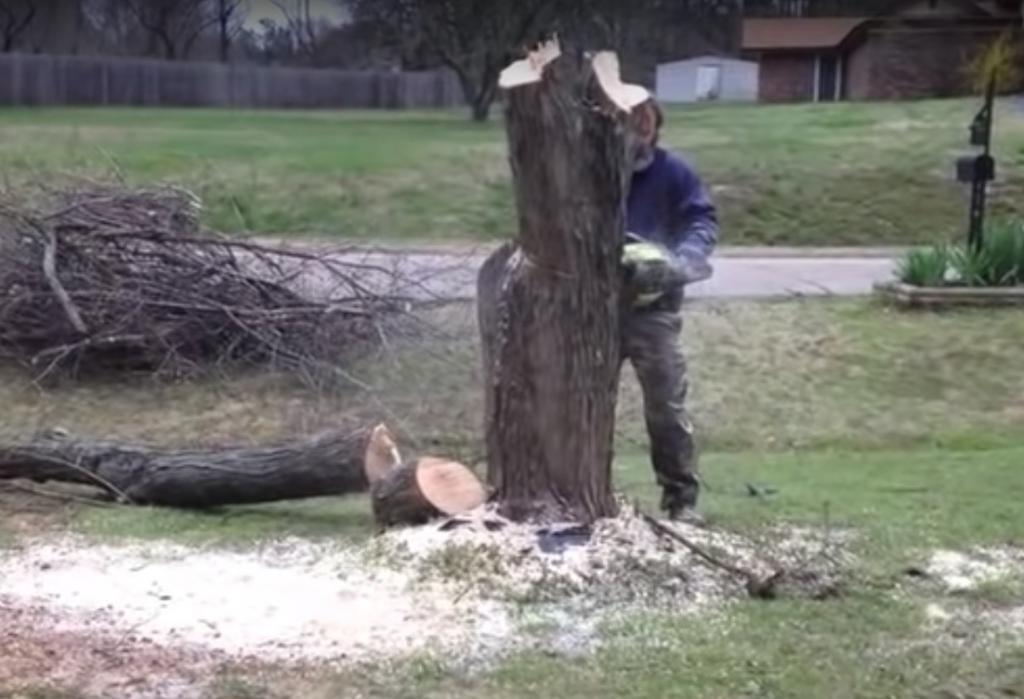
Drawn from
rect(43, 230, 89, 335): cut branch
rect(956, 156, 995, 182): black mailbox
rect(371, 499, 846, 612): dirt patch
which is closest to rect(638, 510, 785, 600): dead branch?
rect(371, 499, 846, 612): dirt patch

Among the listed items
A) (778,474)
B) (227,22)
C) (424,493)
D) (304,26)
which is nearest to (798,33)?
(304,26)

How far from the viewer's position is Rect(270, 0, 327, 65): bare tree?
4975 centimetres

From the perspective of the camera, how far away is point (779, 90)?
4409cm

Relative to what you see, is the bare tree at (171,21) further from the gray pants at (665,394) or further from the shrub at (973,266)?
the gray pants at (665,394)

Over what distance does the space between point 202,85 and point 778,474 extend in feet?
122

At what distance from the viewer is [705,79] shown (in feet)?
167

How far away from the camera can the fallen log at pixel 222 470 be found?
641 centimetres

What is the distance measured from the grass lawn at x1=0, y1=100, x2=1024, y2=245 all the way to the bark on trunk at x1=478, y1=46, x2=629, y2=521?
386 inches

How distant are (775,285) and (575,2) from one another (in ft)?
84.3

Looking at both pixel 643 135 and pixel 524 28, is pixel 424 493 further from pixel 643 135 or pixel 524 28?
pixel 524 28

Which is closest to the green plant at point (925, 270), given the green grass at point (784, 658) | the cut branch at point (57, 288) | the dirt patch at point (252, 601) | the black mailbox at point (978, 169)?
the black mailbox at point (978, 169)

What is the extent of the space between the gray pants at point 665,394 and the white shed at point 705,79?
149 feet

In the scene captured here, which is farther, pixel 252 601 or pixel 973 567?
pixel 973 567

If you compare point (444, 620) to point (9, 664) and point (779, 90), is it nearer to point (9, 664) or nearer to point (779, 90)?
point (9, 664)
